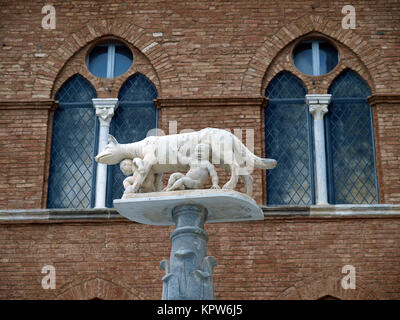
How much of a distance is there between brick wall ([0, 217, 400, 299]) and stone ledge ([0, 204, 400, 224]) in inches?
2.6

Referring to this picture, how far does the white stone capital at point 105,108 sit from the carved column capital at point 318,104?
308 cm

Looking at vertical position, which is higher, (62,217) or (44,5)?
(44,5)

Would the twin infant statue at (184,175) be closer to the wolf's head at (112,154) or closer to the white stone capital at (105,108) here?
the wolf's head at (112,154)

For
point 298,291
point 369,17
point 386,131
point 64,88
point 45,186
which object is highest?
point 369,17

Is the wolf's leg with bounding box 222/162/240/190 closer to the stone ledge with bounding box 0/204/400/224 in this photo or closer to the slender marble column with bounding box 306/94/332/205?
the stone ledge with bounding box 0/204/400/224

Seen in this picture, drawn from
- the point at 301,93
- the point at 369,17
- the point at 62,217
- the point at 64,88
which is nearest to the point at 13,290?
the point at 62,217

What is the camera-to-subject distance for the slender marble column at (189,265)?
883 centimetres

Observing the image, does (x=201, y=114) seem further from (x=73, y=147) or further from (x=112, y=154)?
(x=112, y=154)

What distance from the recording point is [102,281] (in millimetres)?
13141

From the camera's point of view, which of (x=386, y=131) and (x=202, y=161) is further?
(x=386, y=131)

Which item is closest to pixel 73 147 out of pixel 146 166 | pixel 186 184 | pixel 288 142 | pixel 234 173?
pixel 288 142

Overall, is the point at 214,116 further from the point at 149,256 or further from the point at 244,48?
the point at 149,256

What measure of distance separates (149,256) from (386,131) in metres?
4.15
